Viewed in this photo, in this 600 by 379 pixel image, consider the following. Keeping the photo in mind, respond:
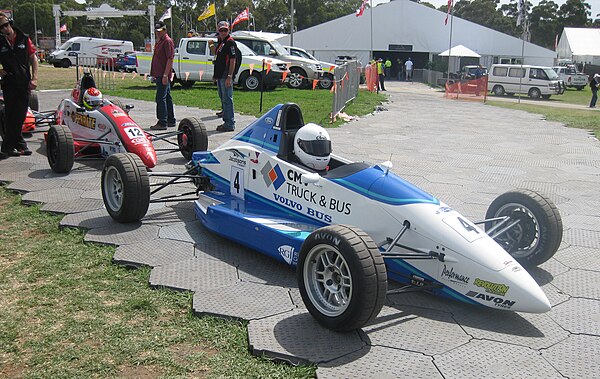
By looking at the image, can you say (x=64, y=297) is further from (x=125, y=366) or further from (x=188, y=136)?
(x=188, y=136)

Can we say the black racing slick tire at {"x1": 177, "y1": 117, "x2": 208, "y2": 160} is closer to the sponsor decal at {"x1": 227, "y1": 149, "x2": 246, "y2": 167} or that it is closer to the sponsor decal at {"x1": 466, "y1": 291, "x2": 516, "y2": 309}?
the sponsor decal at {"x1": 227, "y1": 149, "x2": 246, "y2": 167}

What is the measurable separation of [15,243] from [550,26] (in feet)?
345

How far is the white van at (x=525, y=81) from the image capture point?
3136 centimetres

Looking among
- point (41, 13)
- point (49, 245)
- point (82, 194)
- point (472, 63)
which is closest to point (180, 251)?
point (49, 245)

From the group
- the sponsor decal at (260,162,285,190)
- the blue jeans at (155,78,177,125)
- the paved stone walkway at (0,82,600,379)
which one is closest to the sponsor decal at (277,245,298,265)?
the paved stone walkway at (0,82,600,379)

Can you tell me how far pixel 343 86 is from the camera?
693 inches

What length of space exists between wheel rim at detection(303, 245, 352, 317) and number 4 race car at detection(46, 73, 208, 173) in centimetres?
484

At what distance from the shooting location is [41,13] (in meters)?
86.9

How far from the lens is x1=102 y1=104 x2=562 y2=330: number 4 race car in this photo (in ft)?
13.5

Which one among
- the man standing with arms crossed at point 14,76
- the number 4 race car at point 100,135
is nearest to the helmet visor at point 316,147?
the number 4 race car at point 100,135

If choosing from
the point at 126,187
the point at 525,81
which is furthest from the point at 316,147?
the point at 525,81

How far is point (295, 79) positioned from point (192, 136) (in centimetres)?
1831

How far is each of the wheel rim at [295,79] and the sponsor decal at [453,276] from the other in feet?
74.7

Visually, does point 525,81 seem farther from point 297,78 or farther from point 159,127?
point 159,127
